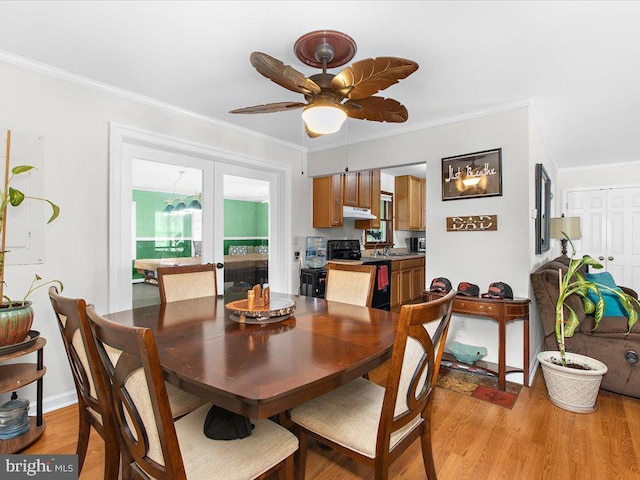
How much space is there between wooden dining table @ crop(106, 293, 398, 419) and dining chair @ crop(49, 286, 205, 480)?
243 mm

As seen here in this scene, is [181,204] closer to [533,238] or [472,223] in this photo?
[472,223]

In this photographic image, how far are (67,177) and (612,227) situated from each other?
7149mm

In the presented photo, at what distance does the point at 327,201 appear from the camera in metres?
4.35

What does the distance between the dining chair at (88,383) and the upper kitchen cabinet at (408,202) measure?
535 cm

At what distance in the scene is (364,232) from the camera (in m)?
5.85

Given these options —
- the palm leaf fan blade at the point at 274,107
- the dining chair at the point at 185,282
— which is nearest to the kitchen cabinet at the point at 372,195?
the dining chair at the point at 185,282

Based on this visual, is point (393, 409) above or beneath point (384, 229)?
beneath

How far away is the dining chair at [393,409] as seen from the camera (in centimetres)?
119

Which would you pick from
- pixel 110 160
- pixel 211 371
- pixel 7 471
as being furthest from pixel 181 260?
pixel 211 371

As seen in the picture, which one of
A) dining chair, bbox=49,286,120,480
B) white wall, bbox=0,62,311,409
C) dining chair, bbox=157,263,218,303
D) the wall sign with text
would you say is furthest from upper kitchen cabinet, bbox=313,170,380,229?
dining chair, bbox=49,286,120,480

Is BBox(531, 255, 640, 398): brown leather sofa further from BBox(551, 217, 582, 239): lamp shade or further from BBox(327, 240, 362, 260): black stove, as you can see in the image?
BBox(327, 240, 362, 260): black stove

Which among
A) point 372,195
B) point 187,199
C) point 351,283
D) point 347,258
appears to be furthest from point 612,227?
point 187,199

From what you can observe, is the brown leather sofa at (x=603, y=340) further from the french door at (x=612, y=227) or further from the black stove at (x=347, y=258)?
the french door at (x=612, y=227)

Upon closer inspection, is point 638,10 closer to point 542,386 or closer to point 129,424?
point 542,386
